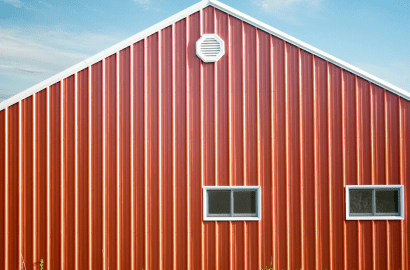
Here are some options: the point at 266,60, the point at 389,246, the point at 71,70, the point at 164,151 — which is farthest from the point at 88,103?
the point at 389,246

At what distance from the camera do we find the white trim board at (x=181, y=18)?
6.30 m

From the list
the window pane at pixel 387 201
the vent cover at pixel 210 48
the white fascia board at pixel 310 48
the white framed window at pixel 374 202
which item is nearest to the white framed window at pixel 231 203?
the white framed window at pixel 374 202

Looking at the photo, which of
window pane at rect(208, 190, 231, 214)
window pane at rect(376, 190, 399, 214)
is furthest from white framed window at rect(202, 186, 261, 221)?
window pane at rect(376, 190, 399, 214)

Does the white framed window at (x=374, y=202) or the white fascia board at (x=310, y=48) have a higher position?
the white fascia board at (x=310, y=48)

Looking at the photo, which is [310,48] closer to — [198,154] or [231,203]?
[198,154]

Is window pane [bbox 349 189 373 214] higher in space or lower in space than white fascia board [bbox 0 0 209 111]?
lower

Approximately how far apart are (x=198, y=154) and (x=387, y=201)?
15.0 feet

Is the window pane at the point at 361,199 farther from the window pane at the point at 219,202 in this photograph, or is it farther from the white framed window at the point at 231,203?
the window pane at the point at 219,202

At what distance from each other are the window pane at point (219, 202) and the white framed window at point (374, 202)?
2.77 m

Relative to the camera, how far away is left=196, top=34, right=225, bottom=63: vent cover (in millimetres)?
6371

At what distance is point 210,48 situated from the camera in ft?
21.0

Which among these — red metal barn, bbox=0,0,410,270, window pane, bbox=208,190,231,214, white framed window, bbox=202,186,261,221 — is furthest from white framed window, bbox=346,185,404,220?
window pane, bbox=208,190,231,214

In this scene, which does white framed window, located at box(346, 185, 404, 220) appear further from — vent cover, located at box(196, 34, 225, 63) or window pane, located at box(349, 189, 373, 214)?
vent cover, located at box(196, 34, 225, 63)

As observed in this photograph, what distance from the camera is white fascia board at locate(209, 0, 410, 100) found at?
20.6 ft
